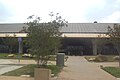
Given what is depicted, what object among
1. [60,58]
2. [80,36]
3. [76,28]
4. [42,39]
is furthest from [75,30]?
[42,39]

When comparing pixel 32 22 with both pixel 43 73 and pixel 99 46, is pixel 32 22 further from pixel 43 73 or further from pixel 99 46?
pixel 99 46

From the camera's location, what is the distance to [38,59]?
987 inches

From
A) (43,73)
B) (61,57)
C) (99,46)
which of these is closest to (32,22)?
(61,57)

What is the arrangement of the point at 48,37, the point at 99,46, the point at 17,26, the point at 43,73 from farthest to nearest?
the point at 17,26, the point at 99,46, the point at 48,37, the point at 43,73

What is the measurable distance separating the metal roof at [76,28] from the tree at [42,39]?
161ft

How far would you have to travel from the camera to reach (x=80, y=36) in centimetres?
7006

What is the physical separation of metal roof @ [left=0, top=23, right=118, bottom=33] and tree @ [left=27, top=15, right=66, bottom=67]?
4896 centimetres

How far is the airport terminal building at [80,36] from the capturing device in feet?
230

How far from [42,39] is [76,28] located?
2180 inches

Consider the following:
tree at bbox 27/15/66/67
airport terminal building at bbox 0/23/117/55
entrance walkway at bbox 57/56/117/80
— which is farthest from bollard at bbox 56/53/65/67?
airport terminal building at bbox 0/23/117/55

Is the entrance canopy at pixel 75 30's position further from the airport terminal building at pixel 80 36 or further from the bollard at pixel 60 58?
the bollard at pixel 60 58

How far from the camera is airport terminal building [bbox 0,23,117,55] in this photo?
7012 centimetres

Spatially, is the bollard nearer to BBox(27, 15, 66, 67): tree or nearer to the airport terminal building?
BBox(27, 15, 66, 67): tree

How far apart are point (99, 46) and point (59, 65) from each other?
130 ft
